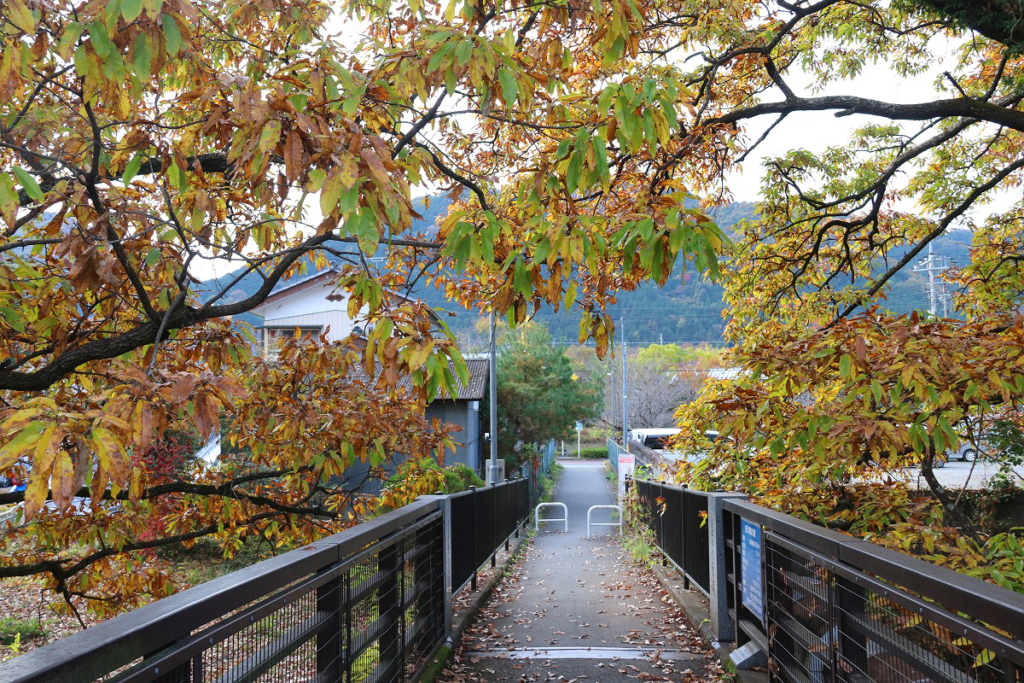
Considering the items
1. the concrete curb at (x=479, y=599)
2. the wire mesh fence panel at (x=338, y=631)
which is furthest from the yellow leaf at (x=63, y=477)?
the concrete curb at (x=479, y=599)

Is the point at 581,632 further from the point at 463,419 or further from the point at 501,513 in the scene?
the point at 463,419

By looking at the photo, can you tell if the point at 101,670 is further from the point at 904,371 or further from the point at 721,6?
the point at 721,6

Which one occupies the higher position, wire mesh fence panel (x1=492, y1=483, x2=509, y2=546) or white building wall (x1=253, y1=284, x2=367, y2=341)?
white building wall (x1=253, y1=284, x2=367, y2=341)

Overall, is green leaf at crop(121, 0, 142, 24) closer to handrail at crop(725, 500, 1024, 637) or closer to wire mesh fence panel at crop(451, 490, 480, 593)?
handrail at crop(725, 500, 1024, 637)

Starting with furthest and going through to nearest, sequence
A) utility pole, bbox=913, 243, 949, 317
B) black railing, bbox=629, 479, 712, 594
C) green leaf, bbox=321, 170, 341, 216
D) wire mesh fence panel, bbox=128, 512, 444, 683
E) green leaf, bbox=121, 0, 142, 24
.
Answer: utility pole, bbox=913, 243, 949, 317 < black railing, bbox=629, 479, 712, 594 < green leaf, bbox=121, 0, 142, 24 < green leaf, bbox=321, 170, 341, 216 < wire mesh fence panel, bbox=128, 512, 444, 683

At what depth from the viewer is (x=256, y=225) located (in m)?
3.87

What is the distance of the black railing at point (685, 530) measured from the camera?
7.28 m

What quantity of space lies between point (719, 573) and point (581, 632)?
5.77 ft

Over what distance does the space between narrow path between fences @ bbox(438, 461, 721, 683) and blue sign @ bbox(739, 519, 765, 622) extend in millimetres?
752

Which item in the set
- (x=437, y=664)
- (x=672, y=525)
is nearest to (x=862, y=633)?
(x=437, y=664)

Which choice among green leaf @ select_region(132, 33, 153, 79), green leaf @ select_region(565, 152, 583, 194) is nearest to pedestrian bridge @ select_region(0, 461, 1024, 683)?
green leaf @ select_region(565, 152, 583, 194)

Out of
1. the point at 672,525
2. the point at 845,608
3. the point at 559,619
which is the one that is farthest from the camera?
the point at 672,525

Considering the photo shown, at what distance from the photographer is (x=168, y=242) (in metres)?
4.40

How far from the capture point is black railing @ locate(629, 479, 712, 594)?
728cm
